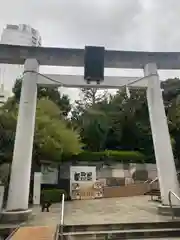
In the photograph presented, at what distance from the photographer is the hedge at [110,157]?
1952cm

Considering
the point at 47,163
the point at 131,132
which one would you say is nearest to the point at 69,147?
the point at 47,163

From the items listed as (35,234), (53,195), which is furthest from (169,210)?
(53,195)

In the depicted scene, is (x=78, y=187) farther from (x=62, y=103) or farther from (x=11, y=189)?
(x=62, y=103)

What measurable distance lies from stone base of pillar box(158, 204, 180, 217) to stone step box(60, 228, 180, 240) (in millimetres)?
1394

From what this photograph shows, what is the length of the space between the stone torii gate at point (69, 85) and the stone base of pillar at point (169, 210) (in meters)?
0.28

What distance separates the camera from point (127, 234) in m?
6.23

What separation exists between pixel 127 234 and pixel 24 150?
433 cm

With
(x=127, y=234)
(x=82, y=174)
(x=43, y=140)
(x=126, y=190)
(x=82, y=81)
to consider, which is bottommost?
(x=127, y=234)

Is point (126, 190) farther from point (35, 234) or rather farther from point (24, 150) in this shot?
point (35, 234)

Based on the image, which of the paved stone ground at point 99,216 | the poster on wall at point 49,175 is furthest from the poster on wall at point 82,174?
the paved stone ground at point 99,216

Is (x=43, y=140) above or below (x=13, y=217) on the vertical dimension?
above

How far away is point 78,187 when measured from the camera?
15.3m

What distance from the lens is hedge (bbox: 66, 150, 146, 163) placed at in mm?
19522

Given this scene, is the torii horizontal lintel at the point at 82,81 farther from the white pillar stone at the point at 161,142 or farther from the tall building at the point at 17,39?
the tall building at the point at 17,39
